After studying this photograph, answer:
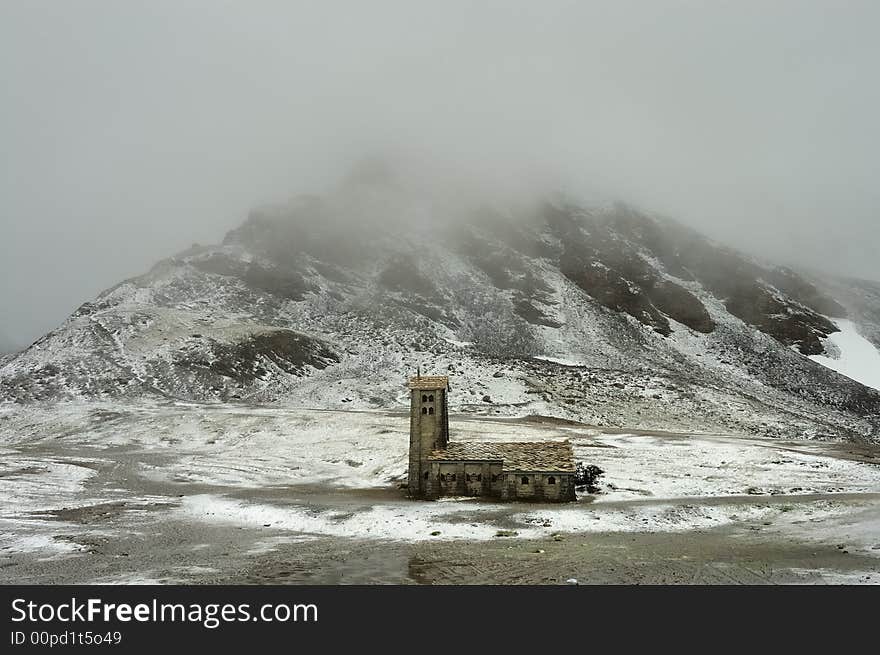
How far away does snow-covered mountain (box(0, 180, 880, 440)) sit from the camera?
82.0 metres

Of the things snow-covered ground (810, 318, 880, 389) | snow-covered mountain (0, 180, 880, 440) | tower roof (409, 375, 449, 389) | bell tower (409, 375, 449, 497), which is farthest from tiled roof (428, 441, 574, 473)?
snow-covered ground (810, 318, 880, 389)

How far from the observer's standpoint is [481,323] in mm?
119625

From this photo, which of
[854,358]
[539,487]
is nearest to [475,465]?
[539,487]

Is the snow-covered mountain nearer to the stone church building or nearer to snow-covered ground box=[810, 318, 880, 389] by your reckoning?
snow-covered ground box=[810, 318, 880, 389]

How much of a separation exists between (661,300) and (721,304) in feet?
43.4

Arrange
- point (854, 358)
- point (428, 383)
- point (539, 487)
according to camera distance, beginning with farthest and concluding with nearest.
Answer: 1. point (854, 358)
2. point (428, 383)
3. point (539, 487)

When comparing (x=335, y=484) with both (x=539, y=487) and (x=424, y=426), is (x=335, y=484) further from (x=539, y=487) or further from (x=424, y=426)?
(x=539, y=487)

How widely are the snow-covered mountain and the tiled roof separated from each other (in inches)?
1475

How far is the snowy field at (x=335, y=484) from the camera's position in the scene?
27.2 m

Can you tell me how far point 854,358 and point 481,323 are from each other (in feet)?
235

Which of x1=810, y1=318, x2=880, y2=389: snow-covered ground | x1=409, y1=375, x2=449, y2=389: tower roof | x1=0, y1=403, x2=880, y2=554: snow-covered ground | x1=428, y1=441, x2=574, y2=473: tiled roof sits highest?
x1=810, y1=318, x2=880, y2=389: snow-covered ground
